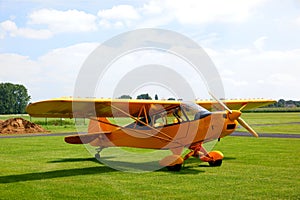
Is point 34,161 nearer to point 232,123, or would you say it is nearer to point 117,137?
point 117,137

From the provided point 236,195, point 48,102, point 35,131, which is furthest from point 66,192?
point 35,131

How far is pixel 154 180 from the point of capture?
9.89m

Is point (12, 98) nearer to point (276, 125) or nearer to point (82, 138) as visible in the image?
point (276, 125)

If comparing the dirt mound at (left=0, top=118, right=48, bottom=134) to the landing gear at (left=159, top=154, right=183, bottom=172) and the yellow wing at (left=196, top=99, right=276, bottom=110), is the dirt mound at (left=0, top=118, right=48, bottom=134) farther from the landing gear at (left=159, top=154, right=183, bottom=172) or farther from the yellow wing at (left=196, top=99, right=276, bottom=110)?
the landing gear at (left=159, top=154, right=183, bottom=172)

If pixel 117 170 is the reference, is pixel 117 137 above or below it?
above

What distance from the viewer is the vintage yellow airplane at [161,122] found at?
11281mm

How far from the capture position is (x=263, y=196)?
7746mm

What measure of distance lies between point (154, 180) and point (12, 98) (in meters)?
107

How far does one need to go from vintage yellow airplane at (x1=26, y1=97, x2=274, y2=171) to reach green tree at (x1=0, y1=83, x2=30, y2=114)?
98.9 meters

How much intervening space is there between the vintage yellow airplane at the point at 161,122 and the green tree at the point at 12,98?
9892cm

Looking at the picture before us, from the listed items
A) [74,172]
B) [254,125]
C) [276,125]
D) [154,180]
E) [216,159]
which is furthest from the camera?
[254,125]

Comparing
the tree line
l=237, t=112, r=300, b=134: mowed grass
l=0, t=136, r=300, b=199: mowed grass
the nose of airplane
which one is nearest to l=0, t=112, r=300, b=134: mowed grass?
l=237, t=112, r=300, b=134: mowed grass

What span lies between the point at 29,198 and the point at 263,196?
5.00m

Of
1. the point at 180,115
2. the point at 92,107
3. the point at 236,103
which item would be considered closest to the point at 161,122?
the point at 180,115
